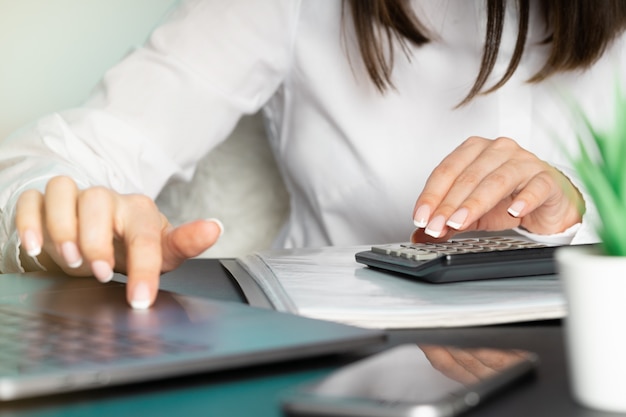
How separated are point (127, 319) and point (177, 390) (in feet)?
0.35

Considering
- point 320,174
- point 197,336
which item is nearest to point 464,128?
point 320,174

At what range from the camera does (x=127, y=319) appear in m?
0.42

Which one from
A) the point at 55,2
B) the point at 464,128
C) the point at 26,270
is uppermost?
the point at 55,2

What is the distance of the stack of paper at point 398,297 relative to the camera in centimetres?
44

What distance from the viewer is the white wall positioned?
1.13 metres

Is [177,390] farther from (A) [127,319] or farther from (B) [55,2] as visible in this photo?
(B) [55,2]

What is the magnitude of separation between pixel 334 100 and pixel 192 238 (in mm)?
541

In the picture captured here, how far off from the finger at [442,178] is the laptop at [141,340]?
0.73 feet

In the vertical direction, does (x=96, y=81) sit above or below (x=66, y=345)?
above

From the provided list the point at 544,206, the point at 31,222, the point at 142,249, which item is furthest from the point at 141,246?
the point at 544,206

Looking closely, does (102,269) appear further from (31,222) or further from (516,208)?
(516,208)

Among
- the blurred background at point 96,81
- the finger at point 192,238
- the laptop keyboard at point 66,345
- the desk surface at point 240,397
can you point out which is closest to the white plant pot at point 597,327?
the desk surface at point 240,397

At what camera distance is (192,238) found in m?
0.56

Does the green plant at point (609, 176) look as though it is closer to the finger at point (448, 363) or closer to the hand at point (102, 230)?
the finger at point (448, 363)
